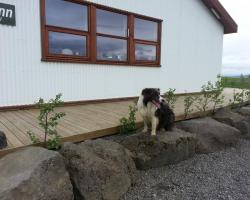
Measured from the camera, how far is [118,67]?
278 inches

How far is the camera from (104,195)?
259cm

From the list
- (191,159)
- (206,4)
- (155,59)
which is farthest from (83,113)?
(206,4)

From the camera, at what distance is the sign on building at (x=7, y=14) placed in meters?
4.90

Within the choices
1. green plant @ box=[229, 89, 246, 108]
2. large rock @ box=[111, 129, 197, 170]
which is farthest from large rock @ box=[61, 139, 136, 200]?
green plant @ box=[229, 89, 246, 108]

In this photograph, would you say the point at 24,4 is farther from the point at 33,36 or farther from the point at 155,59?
the point at 155,59

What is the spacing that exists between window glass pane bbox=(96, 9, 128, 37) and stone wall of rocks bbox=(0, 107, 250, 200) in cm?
377

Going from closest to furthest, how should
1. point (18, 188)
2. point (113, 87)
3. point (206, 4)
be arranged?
point (18, 188) < point (113, 87) < point (206, 4)

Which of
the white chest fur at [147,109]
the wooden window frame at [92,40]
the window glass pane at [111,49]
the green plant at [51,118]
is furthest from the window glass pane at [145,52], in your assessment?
the green plant at [51,118]

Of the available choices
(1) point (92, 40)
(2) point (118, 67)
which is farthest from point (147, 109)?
(2) point (118, 67)

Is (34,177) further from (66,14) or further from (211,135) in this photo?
(66,14)

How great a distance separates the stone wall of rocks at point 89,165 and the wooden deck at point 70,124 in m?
0.27

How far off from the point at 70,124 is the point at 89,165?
159cm

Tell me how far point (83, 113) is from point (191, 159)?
2.40 m

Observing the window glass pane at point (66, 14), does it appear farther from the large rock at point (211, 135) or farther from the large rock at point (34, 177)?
the large rock at point (34, 177)
